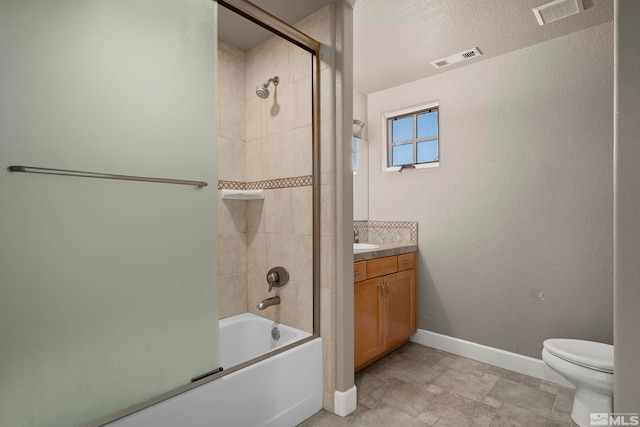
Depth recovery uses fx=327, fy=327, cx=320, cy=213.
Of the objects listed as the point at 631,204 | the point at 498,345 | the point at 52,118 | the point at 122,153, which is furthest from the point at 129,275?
the point at 498,345

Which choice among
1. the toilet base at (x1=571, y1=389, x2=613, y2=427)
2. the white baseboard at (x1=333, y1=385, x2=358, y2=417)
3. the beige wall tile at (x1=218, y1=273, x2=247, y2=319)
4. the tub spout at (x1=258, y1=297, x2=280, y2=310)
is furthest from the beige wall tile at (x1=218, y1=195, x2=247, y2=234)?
the toilet base at (x1=571, y1=389, x2=613, y2=427)

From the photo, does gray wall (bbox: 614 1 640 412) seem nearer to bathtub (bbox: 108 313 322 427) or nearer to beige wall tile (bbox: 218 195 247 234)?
bathtub (bbox: 108 313 322 427)

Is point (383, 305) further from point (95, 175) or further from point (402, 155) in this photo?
point (95, 175)

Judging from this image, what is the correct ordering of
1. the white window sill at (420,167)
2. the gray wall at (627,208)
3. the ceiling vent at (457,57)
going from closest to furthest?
the gray wall at (627,208), the ceiling vent at (457,57), the white window sill at (420,167)

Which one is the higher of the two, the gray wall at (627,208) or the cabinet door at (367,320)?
the gray wall at (627,208)

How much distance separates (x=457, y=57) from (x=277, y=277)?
2.17 m

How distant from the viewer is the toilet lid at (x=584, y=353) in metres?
1.66

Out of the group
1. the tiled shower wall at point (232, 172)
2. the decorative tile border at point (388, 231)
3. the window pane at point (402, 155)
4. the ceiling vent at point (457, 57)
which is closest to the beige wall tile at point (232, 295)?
the tiled shower wall at point (232, 172)

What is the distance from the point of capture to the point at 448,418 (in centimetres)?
188

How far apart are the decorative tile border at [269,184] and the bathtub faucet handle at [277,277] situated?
57cm

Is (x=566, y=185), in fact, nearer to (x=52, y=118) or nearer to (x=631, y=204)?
(x=631, y=204)

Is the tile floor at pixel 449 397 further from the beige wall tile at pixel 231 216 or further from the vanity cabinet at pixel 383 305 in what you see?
the beige wall tile at pixel 231 216

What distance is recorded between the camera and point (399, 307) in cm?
272

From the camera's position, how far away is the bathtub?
131cm
